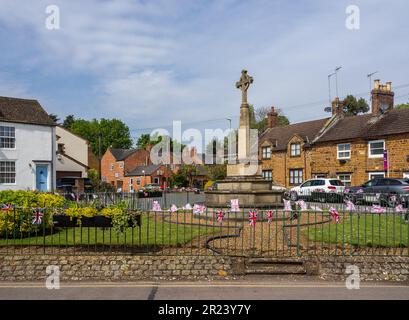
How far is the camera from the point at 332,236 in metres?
10.6

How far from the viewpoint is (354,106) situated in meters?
69.8

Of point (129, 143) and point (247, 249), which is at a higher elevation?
point (129, 143)

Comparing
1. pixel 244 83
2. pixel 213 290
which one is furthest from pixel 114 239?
pixel 244 83

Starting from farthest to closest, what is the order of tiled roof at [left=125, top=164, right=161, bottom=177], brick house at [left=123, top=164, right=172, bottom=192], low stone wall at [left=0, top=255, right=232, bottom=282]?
tiled roof at [left=125, top=164, right=161, bottom=177] < brick house at [left=123, top=164, right=172, bottom=192] < low stone wall at [left=0, top=255, right=232, bottom=282]

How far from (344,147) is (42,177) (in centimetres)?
2573

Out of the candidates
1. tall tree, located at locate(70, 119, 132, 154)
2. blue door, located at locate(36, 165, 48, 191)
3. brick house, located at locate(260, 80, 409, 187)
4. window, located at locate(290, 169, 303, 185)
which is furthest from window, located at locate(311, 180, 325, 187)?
tall tree, located at locate(70, 119, 132, 154)

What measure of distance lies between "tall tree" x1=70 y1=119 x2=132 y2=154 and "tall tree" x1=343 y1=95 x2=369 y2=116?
48.2 m

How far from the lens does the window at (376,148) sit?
3189 cm

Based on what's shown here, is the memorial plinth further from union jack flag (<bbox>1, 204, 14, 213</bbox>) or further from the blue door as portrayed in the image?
the blue door

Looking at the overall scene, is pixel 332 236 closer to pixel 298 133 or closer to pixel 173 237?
pixel 173 237

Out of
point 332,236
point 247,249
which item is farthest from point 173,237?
point 332,236

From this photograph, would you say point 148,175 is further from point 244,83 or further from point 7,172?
point 244,83

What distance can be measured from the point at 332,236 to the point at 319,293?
12.0 feet

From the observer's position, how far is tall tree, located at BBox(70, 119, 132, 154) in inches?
3391
